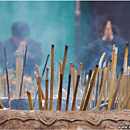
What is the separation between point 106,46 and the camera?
1.14 metres

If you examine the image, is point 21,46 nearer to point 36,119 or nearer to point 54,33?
point 54,33

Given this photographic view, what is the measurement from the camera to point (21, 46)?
45.9 inches

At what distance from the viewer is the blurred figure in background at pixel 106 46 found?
3.67 ft

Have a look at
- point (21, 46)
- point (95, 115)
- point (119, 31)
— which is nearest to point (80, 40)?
point (119, 31)

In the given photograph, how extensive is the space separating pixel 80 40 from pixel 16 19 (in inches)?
19.6

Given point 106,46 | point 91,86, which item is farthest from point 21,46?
point 91,86

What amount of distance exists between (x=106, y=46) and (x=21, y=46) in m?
0.63

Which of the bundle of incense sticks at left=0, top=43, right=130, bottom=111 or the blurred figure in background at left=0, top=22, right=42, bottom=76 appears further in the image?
the blurred figure in background at left=0, top=22, right=42, bottom=76

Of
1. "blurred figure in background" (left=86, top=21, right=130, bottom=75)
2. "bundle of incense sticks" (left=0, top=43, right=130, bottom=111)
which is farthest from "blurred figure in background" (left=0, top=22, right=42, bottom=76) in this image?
"bundle of incense sticks" (left=0, top=43, right=130, bottom=111)

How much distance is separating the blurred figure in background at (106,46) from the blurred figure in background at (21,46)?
37 centimetres

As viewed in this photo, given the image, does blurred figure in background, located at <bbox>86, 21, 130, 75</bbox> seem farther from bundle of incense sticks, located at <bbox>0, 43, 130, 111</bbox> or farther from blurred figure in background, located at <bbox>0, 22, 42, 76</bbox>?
bundle of incense sticks, located at <bbox>0, 43, 130, 111</bbox>

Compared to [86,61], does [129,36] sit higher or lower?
higher

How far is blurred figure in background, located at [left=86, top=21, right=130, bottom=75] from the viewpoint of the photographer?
1119mm

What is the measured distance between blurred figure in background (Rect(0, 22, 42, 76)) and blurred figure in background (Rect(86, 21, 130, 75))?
14.5 inches
